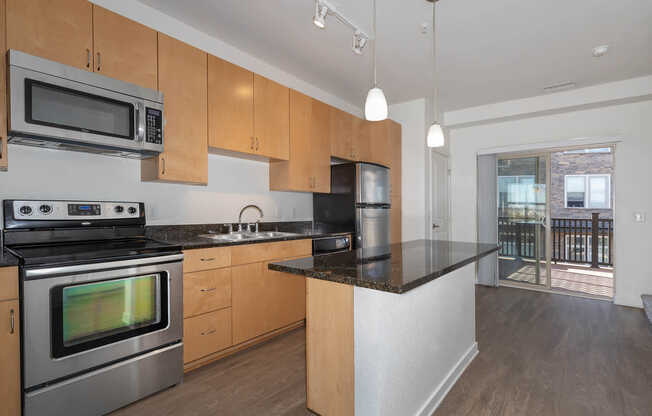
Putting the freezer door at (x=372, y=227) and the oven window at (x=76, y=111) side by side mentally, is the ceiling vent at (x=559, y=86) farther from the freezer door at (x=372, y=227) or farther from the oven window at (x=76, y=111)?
the oven window at (x=76, y=111)

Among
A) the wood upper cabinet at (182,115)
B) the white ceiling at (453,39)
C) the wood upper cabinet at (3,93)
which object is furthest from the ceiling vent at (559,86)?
the wood upper cabinet at (3,93)

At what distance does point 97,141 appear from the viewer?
2.02 metres

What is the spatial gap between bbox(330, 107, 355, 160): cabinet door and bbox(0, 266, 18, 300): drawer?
116 inches

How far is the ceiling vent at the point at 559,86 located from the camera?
3891 mm

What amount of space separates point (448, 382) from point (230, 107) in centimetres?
→ 264

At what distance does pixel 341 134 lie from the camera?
3.95 m

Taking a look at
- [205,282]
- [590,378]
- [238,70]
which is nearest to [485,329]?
[590,378]

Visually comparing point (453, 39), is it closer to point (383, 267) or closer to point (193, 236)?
point (383, 267)

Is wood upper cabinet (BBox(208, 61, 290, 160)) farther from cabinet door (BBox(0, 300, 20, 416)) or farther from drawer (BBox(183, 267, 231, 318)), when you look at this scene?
cabinet door (BBox(0, 300, 20, 416))

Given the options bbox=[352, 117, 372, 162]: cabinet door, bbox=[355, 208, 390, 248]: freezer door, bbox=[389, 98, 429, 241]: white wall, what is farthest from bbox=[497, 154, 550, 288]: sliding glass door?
bbox=[352, 117, 372, 162]: cabinet door

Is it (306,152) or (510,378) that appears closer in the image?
(510,378)

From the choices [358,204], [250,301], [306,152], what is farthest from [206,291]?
[358,204]

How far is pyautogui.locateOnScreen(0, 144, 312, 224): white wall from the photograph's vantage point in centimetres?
206

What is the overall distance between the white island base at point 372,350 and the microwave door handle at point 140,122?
1.50 meters
